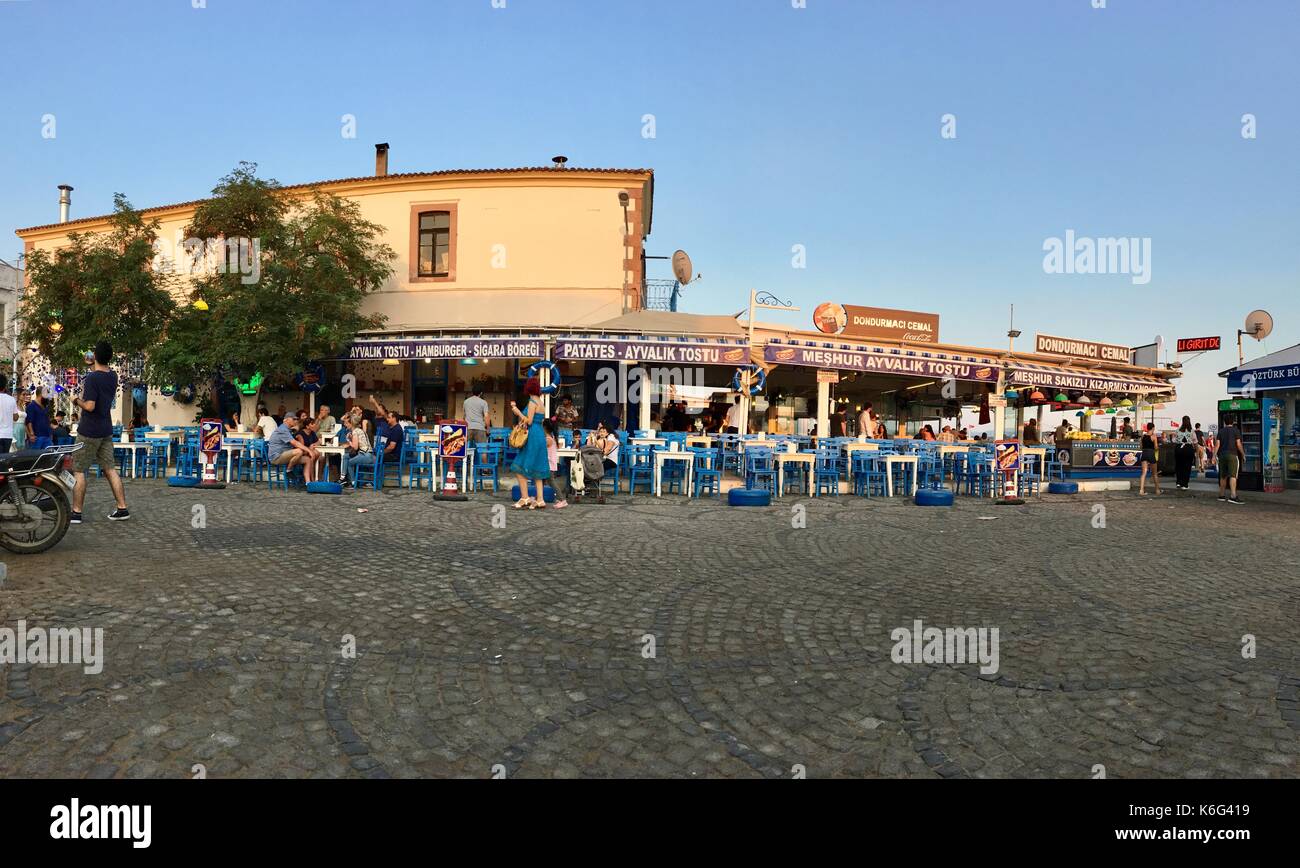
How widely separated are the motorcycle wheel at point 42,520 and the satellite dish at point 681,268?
614 inches

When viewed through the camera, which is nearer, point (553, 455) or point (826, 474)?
point (553, 455)

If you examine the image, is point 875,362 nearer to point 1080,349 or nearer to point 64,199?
point 1080,349

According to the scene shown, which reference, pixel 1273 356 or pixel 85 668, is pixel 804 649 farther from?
pixel 1273 356

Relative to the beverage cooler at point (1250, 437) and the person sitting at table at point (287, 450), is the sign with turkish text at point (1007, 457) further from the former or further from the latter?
the person sitting at table at point (287, 450)

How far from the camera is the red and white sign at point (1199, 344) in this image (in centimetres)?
2423

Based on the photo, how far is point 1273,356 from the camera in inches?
677

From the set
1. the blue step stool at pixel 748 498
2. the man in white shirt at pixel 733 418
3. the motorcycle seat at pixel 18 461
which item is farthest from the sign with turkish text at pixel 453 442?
the man in white shirt at pixel 733 418

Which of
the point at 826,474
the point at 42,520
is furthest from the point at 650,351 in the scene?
the point at 42,520

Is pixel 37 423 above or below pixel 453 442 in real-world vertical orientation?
above

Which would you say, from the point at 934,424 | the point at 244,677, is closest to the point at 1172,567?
the point at 244,677

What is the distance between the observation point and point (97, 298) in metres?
17.0

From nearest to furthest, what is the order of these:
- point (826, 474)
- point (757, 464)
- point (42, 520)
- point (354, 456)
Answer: point (42, 520), point (354, 456), point (757, 464), point (826, 474)

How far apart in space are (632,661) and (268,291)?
15734 millimetres
